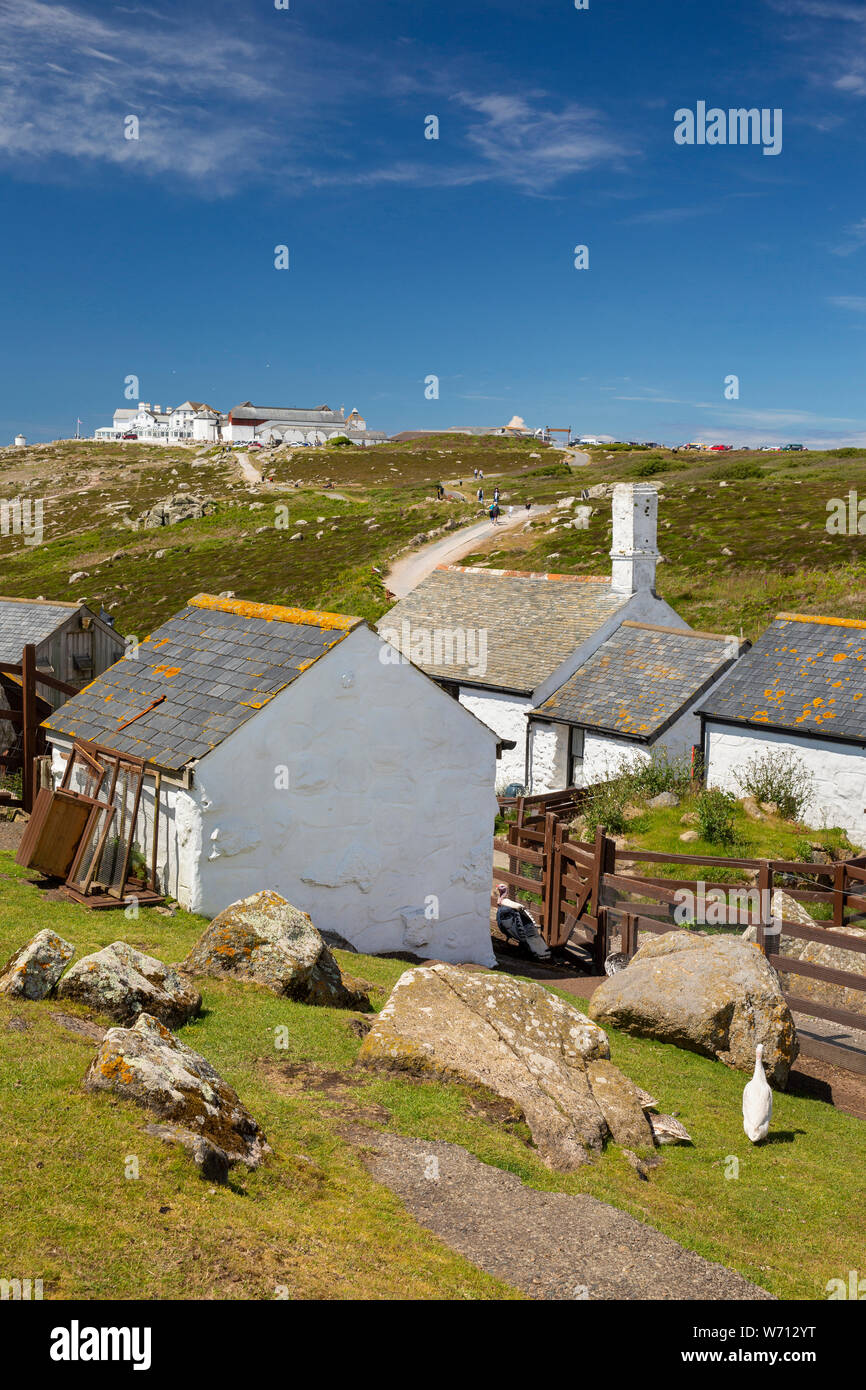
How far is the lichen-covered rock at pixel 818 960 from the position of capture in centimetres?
1661

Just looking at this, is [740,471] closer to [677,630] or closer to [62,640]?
[677,630]

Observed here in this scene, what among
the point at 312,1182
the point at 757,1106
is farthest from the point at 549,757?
the point at 312,1182

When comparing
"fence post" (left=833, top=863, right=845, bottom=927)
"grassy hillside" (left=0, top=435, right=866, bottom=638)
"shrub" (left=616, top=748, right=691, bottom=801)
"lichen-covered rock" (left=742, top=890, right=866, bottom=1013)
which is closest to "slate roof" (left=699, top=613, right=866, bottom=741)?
"shrub" (left=616, top=748, right=691, bottom=801)

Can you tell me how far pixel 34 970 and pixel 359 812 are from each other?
7850mm

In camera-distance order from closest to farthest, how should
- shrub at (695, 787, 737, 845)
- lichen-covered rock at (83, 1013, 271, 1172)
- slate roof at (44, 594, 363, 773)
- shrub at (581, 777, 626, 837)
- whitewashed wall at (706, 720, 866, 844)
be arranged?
lichen-covered rock at (83, 1013, 271, 1172) → slate roof at (44, 594, 363, 773) → shrub at (695, 787, 737, 845) → whitewashed wall at (706, 720, 866, 844) → shrub at (581, 777, 626, 837)

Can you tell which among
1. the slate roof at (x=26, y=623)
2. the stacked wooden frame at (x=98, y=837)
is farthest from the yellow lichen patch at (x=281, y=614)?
the slate roof at (x=26, y=623)

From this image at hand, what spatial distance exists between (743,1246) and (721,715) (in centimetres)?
2099

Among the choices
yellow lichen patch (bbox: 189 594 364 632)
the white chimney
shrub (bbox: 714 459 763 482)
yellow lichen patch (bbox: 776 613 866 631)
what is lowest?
yellow lichen patch (bbox: 776 613 866 631)

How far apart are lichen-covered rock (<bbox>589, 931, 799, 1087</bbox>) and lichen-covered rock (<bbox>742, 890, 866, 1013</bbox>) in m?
3.88

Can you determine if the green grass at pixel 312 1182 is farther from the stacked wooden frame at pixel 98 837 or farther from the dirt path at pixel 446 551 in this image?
the dirt path at pixel 446 551

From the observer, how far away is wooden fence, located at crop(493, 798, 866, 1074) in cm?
1407

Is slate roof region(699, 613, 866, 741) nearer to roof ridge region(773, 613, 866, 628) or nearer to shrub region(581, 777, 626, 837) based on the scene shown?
roof ridge region(773, 613, 866, 628)

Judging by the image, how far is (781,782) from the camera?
86.8 feet
